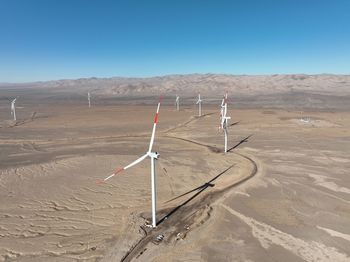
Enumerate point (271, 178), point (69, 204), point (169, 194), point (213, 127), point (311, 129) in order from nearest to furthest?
point (69, 204), point (169, 194), point (271, 178), point (311, 129), point (213, 127)

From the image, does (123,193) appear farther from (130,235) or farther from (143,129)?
(143,129)

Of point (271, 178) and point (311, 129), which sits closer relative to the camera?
point (271, 178)

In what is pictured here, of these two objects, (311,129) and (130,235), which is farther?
(311,129)

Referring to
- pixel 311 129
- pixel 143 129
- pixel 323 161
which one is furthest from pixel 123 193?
pixel 311 129

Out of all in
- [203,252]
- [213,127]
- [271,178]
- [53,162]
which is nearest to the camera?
[203,252]

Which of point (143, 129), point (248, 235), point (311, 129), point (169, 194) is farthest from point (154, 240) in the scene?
point (311, 129)

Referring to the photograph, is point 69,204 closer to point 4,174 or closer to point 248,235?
point 4,174
